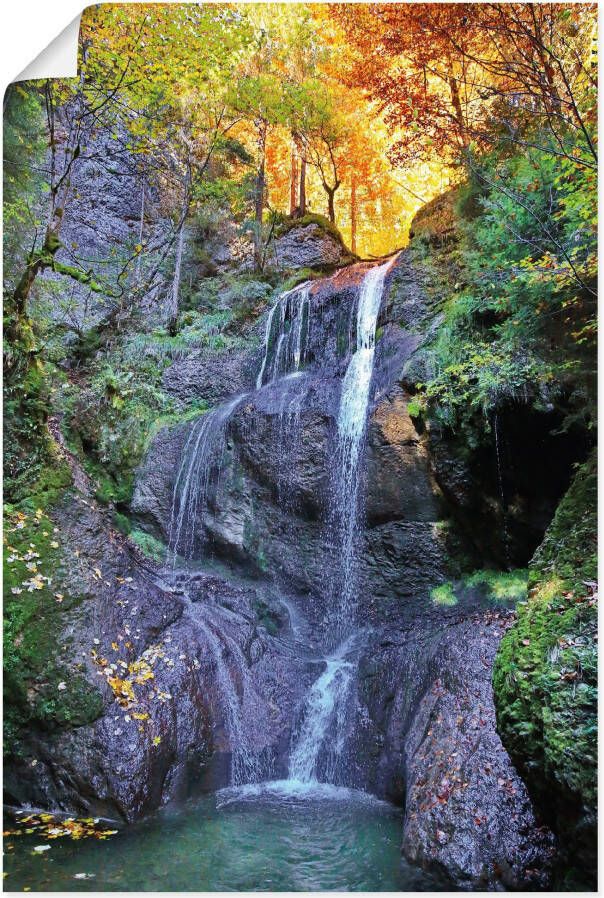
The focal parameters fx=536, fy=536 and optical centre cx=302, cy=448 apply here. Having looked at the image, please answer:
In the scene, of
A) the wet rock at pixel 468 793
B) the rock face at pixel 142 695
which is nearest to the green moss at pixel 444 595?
the wet rock at pixel 468 793

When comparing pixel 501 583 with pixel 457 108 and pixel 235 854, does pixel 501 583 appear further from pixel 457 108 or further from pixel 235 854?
pixel 457 108

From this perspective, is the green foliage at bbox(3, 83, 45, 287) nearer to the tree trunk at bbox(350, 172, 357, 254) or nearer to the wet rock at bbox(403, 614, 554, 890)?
the wet rock at bbox(403, 614, 554, 890)

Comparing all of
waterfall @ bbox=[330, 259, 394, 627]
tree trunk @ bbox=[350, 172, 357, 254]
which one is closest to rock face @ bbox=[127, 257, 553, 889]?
waterfall @ bbox=[330, 259, 394, 627]

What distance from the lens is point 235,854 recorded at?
3.38 meters

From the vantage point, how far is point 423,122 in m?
5.96

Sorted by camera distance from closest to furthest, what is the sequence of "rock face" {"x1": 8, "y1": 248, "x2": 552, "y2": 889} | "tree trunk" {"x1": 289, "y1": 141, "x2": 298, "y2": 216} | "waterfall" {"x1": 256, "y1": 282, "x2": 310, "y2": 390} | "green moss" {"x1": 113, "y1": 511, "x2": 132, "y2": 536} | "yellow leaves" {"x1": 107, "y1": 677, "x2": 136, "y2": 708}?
1. "rock face" {"x1": 8, "y1": 248, "x2": 552, "y2": 889}
2. "yellow leaves" {"x1": 107, "y1": 677, "x2": 136, "y2": 708}
3. "green moss" {"x1": 113, "y1": 511, "x2": 132, "y2": 536}
4. "waterfall" {"x1": 256, "y1": 282, "x2": 310, "y2": 390}
5. "tree trunk" {"x1": 289, "y1": 141, "x2": 298, "y2": 216}

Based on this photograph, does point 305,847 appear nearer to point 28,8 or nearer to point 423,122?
point 28,8

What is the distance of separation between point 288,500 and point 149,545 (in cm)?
212

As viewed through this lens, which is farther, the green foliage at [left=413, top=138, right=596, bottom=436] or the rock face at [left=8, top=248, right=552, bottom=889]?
the rock face at [left=8, top=248, right=552, bottom=889]

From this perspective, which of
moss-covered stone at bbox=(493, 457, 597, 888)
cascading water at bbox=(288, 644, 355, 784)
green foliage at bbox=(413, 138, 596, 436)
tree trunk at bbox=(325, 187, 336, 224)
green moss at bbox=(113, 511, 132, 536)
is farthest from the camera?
tree trunk at bbox=(325, 187, 336, 224)

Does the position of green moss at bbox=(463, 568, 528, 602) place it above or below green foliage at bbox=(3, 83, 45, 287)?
below

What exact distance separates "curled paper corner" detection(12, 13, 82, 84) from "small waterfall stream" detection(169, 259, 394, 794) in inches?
178

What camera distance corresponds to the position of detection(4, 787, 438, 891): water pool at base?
119 inches

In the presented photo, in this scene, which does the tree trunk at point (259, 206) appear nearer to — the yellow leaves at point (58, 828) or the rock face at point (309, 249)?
the rock face at point (309, 249)
